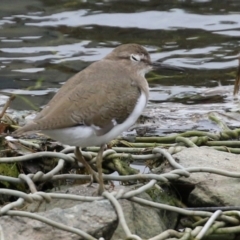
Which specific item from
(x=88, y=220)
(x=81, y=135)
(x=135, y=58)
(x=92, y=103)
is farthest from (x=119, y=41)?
(x=88, y=220)

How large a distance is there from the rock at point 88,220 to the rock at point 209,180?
0.74 ft

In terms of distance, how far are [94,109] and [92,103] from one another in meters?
0.04

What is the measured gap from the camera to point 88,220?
392 centimetres

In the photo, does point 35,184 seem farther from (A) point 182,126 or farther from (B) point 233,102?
(B) point 233,102

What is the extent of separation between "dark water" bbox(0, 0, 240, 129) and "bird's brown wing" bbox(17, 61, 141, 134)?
8.74ft

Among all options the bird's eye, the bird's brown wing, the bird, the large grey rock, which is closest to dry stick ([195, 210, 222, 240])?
the large grey rock

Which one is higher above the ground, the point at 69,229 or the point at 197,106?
the point at 69,229

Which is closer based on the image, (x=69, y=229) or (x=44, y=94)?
(x=69, y=229)

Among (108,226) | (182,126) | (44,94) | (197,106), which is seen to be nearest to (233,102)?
(197,106)

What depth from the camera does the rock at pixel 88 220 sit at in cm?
383

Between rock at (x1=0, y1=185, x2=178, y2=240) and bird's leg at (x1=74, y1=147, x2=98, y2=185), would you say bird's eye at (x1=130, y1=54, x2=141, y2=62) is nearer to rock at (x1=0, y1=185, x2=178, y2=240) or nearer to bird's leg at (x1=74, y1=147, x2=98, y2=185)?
bird's leg at (x1=74, y1=147, x2=98, y2=185)

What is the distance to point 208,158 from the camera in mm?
4809

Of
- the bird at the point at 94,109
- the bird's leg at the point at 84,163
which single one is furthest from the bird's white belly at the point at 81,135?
the bird's leg at the point at 84,163

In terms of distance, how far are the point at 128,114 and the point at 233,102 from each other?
9.81ft
